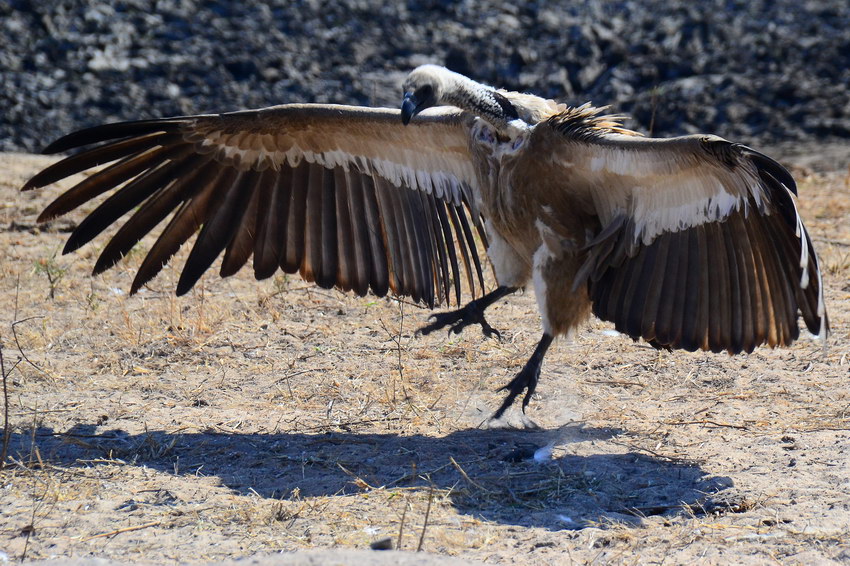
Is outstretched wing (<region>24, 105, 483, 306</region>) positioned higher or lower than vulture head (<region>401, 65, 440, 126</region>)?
lower

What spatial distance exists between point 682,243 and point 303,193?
79.1 inches

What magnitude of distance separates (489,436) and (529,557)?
1.24m

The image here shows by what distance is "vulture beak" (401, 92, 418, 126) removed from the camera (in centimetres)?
474

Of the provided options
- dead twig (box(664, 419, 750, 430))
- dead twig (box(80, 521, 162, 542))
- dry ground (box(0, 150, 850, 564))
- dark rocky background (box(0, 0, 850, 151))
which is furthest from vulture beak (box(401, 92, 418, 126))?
dark rocky background (box(0, 0, 850, 151))

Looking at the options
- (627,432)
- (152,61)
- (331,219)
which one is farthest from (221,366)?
(152,61)

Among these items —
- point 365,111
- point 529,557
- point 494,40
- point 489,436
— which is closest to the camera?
point 529,557

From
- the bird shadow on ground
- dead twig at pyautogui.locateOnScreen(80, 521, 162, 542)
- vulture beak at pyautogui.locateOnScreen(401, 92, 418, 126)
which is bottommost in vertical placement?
dead twig at pyautogui.locateOnScreen(80, 521, 162, 542)

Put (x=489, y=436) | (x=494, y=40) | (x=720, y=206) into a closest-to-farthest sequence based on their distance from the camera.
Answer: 1. (x=720, y=206)
2. (x=489, y=436)
3. (x=494, y=40)

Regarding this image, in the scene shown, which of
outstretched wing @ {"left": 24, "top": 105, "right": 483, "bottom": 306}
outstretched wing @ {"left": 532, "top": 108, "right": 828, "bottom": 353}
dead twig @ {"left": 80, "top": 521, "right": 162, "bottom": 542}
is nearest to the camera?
dead twig @ {"left": 80, "top": 521, "right": 162, "bottom": 542}

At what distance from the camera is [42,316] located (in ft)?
19.9

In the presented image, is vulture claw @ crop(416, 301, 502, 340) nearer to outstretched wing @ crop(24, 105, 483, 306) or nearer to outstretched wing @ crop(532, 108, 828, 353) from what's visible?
outstretched wing @ crop(24, 105, 483, 306)

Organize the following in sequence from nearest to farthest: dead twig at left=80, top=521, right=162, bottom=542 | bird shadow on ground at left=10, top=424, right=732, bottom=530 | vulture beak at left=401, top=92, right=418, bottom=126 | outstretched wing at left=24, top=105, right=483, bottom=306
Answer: dead twig at left=80, top=521, right=162, bottom=542
bird shadow on ground at left=10, top=424, right=732, bottom=530
vulture beak at left=401, top=92, right=418, bottom=126
outstretched wing at left=24, top=105, right=483, bottom=306

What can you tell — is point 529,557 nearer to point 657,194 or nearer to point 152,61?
point 657,194

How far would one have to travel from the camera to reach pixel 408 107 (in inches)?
188
